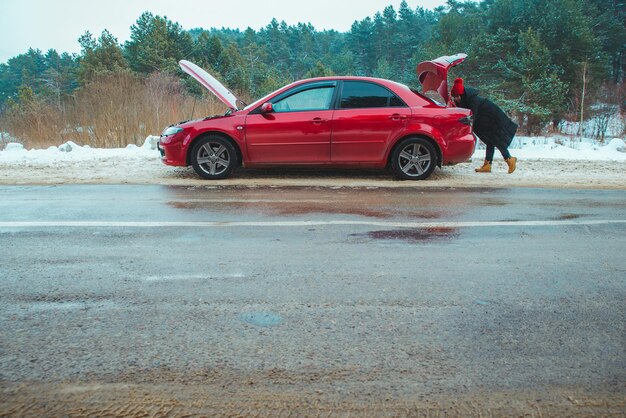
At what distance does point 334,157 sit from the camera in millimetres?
8500

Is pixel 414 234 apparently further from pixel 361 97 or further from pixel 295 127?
pixel 361 97

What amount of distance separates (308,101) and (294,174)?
4.61ft

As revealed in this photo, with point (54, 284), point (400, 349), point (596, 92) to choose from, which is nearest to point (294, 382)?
point (400, 349)

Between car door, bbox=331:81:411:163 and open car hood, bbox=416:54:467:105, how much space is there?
4.50ft

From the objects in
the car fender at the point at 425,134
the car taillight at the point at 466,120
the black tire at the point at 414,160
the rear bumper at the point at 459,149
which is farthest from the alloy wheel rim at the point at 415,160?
the car taillight at the point at 466,120

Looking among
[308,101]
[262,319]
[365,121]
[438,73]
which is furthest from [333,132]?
[262,319]

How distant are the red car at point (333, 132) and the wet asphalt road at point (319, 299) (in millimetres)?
2875

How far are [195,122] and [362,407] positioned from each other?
7238 mm

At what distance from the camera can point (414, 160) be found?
851 centimetres

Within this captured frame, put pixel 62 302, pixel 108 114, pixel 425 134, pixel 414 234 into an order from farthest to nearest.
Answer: pixel 108 114, pixel 425 134, pixel 414 234, pixel 62 302

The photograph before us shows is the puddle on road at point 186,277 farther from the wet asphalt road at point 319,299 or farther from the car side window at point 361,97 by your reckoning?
the car side window at point 361,97

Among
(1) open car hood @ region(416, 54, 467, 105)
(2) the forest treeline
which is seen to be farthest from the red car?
(2) the forest treeline

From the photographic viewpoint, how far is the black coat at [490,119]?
9.26m

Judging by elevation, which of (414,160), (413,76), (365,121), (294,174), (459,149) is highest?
(413,76)
